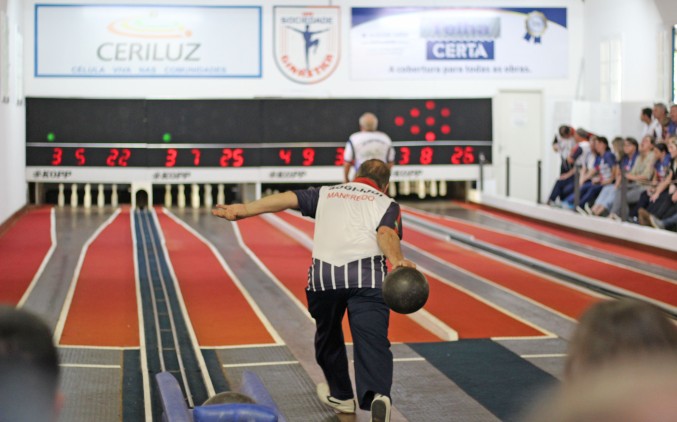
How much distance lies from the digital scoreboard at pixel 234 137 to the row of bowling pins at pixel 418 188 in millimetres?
430

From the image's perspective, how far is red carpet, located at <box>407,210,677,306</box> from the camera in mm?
10094

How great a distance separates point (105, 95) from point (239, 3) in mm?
2826

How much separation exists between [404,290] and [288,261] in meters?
7.08

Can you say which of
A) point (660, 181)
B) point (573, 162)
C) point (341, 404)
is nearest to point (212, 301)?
point (341, 404)

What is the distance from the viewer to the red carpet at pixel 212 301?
777cm

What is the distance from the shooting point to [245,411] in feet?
13.8

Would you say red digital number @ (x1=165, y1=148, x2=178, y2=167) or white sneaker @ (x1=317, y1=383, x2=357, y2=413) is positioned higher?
red digital number @ (x1=165, y1=148, x2=178, y2=167)

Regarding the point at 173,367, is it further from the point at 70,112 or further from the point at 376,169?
the point at 70,112

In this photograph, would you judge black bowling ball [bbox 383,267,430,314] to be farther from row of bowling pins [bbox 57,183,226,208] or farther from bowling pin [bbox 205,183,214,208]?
bowling pin [bbox 205,183,214,208]

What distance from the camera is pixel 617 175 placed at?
1430 cm

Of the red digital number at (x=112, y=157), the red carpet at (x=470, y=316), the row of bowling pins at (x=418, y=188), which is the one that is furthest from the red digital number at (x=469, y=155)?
the red carpet at (x=470, y=316)

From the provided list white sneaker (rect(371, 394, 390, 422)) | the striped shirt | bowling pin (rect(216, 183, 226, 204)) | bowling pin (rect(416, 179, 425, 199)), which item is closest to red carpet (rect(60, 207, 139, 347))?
the striped shirt

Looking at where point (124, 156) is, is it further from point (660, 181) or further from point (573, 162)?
point (660, 181)

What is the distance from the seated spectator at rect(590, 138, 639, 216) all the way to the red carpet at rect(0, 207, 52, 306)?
279 inches
